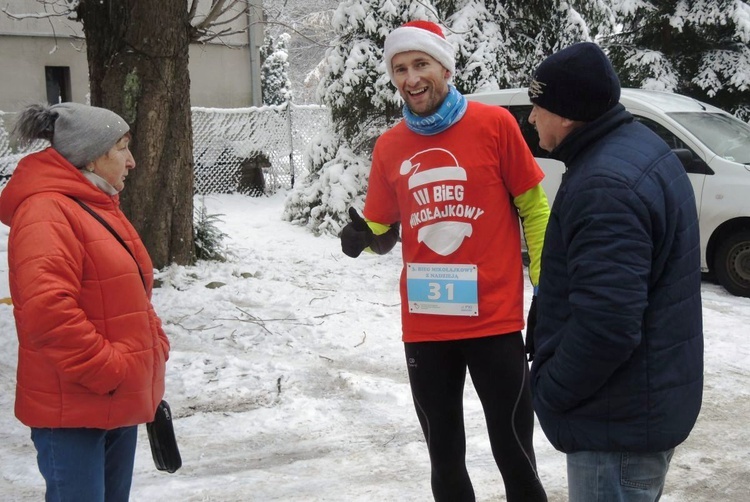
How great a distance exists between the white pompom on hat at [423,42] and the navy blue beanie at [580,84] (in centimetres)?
91

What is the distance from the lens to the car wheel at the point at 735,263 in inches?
298

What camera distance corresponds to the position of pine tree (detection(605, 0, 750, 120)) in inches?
461

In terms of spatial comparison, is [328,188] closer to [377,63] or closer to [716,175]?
[377,63]

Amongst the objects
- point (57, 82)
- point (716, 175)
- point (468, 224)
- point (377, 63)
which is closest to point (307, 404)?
point (468, 224)

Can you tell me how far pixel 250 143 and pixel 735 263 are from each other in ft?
32.6

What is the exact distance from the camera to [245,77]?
1886 centimetres

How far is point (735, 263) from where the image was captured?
764 cm

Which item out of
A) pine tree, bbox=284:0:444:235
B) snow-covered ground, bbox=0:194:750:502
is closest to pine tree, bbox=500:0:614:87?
pine tree, bbox=284:0:444:235

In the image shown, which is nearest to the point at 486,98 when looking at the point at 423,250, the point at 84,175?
the point at 423,250

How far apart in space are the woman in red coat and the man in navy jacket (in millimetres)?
1301

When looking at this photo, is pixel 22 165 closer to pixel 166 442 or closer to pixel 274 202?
pixel 166 442

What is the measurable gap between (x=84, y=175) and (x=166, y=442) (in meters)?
1.00

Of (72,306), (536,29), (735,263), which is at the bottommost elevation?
(735,263)

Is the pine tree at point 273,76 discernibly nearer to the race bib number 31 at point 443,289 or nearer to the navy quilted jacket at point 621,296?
the race bib number 31 at point 443,289
